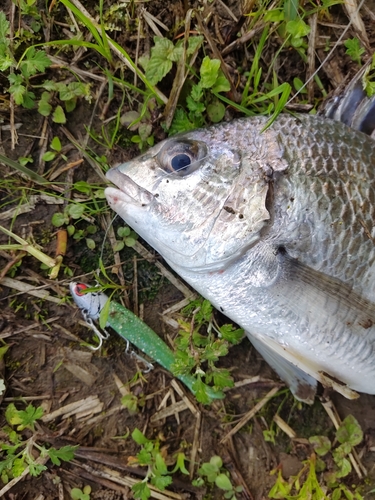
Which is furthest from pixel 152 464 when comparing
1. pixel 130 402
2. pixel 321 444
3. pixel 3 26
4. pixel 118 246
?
pixel 3 26

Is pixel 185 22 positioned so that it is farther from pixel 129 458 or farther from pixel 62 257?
pixel 129 458

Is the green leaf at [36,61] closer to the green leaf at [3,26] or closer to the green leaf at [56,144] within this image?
the green leaf at [3,26]

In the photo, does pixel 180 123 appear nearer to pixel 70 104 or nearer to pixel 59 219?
pixel 70 104

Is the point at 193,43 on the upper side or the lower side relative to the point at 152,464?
upper

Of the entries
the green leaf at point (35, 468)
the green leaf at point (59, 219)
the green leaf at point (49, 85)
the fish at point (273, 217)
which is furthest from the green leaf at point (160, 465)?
the green leaf at point (49, 85)

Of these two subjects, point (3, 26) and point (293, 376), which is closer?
point (3, 26)

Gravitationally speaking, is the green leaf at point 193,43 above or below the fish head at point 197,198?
above

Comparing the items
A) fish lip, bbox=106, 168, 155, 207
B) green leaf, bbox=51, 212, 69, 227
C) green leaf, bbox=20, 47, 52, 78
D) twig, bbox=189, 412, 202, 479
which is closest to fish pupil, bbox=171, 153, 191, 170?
fish lip, bbox=106, 168, 155, 207

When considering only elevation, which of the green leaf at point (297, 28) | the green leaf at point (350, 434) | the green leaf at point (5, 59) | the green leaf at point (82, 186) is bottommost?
the green leaf at point (350, 434)
